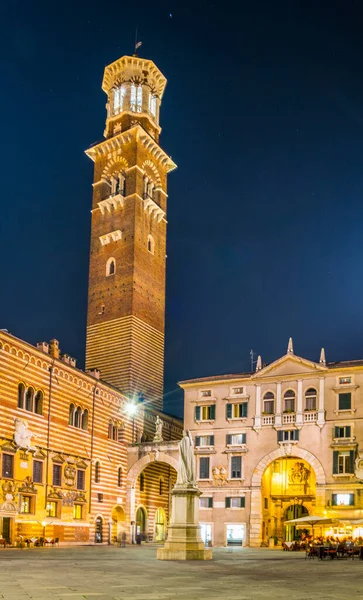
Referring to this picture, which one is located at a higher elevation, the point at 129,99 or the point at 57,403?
the point at 129,99

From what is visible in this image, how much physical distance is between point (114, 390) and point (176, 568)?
1269 inches

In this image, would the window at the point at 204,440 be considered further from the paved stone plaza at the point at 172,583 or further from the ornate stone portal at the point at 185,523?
the paved stone plaza at the point at 172,583

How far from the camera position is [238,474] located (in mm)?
49031

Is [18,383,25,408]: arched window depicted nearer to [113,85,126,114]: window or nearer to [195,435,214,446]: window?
[195,435,214,446]: window

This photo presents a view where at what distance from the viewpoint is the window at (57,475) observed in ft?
142

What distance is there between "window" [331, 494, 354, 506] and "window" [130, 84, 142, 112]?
4283cm

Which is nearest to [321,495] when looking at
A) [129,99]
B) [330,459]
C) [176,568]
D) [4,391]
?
[330,459]

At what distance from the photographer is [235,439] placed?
49688 millimetres

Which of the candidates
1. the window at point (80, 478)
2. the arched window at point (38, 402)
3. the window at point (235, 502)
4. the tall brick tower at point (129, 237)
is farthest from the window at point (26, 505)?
the tall brick tower at point (129, 237)

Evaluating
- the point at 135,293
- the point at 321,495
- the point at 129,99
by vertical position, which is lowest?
the point at 321,495

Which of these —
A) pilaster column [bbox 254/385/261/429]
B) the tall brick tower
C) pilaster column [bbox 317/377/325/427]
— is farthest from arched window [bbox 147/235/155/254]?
pilaster column [bbox 317/377/325/427]

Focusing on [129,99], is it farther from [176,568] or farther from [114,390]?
[176,568]

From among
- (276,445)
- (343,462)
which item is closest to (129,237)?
→ (276,445)

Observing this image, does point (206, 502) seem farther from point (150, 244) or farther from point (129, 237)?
point (150, 244)
